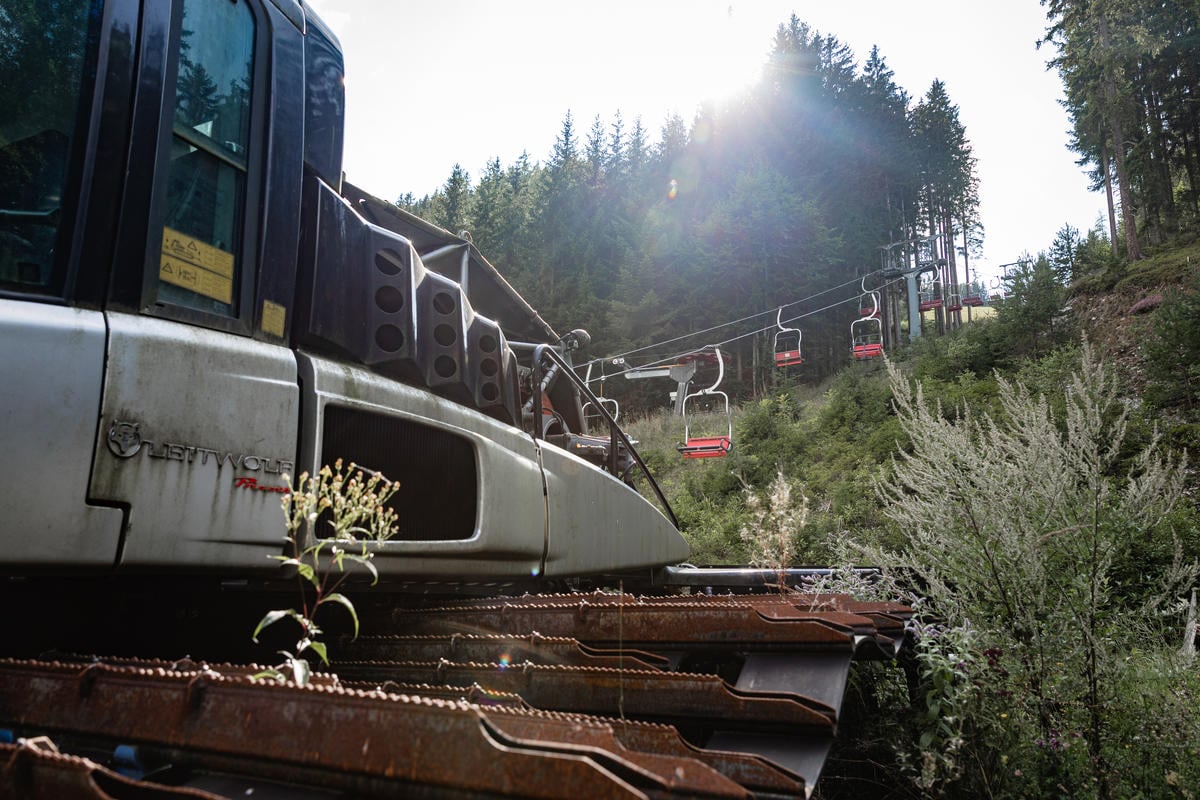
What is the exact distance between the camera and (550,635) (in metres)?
2.83

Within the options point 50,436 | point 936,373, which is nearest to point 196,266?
point 50,436

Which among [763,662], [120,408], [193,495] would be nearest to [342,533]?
[193,495]

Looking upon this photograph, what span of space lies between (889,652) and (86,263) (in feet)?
9.47

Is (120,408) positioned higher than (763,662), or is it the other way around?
(120,408)

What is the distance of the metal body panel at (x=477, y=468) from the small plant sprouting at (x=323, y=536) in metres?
0.12

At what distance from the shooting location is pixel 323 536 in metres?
2.65

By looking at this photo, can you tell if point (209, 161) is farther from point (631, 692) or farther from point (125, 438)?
point (631, 692)

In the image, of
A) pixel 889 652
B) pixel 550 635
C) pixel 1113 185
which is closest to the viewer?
pixel 889 652

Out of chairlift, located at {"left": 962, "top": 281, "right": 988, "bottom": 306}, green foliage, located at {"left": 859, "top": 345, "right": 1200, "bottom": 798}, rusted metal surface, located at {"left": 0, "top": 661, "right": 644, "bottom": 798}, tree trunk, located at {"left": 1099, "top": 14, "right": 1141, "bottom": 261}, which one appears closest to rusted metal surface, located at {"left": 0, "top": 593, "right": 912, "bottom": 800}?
rusted metal surface, located at {"left": 0, "top": 661, "right": 644, "bottom": 798}

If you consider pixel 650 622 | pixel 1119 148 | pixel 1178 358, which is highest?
pixel 1119 148

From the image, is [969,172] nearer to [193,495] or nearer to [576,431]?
[576,431]

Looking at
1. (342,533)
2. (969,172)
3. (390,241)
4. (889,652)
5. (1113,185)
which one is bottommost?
(889,652)

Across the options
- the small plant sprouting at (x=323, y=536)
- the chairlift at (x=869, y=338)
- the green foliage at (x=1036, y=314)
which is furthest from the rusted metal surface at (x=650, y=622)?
the chairlift at (x=869, y=338)

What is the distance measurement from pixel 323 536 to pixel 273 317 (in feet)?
2.66
